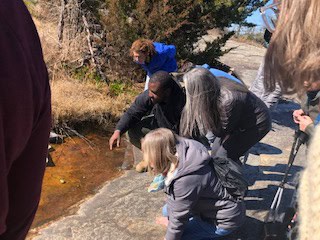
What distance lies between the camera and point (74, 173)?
4.18 metres

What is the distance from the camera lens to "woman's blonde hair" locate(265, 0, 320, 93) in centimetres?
113

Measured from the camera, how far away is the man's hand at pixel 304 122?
2.61 metres

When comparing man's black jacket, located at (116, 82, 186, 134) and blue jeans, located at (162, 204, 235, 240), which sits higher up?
man's black jacket, located at (116, 82, 186, 134)

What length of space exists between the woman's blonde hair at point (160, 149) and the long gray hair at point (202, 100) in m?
0.41

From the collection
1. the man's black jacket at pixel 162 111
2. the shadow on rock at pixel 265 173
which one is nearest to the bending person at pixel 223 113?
the man's black jacket at pixel 162 111

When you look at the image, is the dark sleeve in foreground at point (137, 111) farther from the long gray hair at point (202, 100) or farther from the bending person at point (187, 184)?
the bending person at point (187, 184)

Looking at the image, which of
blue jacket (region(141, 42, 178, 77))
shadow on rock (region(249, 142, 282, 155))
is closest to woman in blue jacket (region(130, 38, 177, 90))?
blue jacket (region(141, 42, 178, 77))

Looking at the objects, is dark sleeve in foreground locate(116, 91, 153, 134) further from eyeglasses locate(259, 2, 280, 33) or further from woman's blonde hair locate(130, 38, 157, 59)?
eyeglasses locate(259, 2, 280, 33)

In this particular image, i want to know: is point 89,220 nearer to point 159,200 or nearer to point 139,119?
→ point 159,200

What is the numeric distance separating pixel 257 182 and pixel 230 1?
345cm

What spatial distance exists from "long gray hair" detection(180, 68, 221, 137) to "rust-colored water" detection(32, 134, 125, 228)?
1.49 meters

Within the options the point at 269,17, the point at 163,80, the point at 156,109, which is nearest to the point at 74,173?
the point at 156,109

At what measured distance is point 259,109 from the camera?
304 centimetres

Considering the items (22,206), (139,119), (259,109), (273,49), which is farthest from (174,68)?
(22,206)
